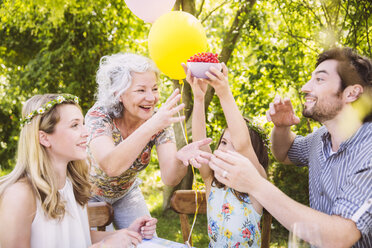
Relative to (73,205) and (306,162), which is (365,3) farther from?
(73,205)

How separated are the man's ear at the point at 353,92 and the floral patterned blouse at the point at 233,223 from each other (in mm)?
818

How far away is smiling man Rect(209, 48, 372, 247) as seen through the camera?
1.42 metres

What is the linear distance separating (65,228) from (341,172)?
1.48m

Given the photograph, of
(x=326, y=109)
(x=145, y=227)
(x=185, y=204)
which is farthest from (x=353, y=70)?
(x=145, y=227)

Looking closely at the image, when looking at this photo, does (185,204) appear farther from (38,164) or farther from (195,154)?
(38,164)

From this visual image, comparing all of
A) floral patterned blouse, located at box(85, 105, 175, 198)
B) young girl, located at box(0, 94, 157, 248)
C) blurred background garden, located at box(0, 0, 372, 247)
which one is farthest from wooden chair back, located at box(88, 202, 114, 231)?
blurred background garden, located at box(0, 0, 372, 247)

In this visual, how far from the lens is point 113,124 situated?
2420mm

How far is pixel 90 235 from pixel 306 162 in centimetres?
150

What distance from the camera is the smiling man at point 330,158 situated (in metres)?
1.42

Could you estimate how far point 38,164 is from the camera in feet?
5.92

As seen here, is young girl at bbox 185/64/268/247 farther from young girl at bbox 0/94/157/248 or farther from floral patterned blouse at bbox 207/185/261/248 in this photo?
young girl at bbox 0/94/157/248

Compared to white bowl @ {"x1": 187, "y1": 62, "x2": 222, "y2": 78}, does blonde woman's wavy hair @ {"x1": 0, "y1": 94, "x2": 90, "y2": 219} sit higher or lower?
lower

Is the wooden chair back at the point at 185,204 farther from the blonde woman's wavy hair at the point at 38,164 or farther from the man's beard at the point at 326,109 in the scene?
the man's beard at the point at 326,109

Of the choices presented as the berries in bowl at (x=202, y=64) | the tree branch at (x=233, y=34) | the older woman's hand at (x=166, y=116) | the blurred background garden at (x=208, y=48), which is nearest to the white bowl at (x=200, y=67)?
the berries in bowl at (x=202, y=64)
